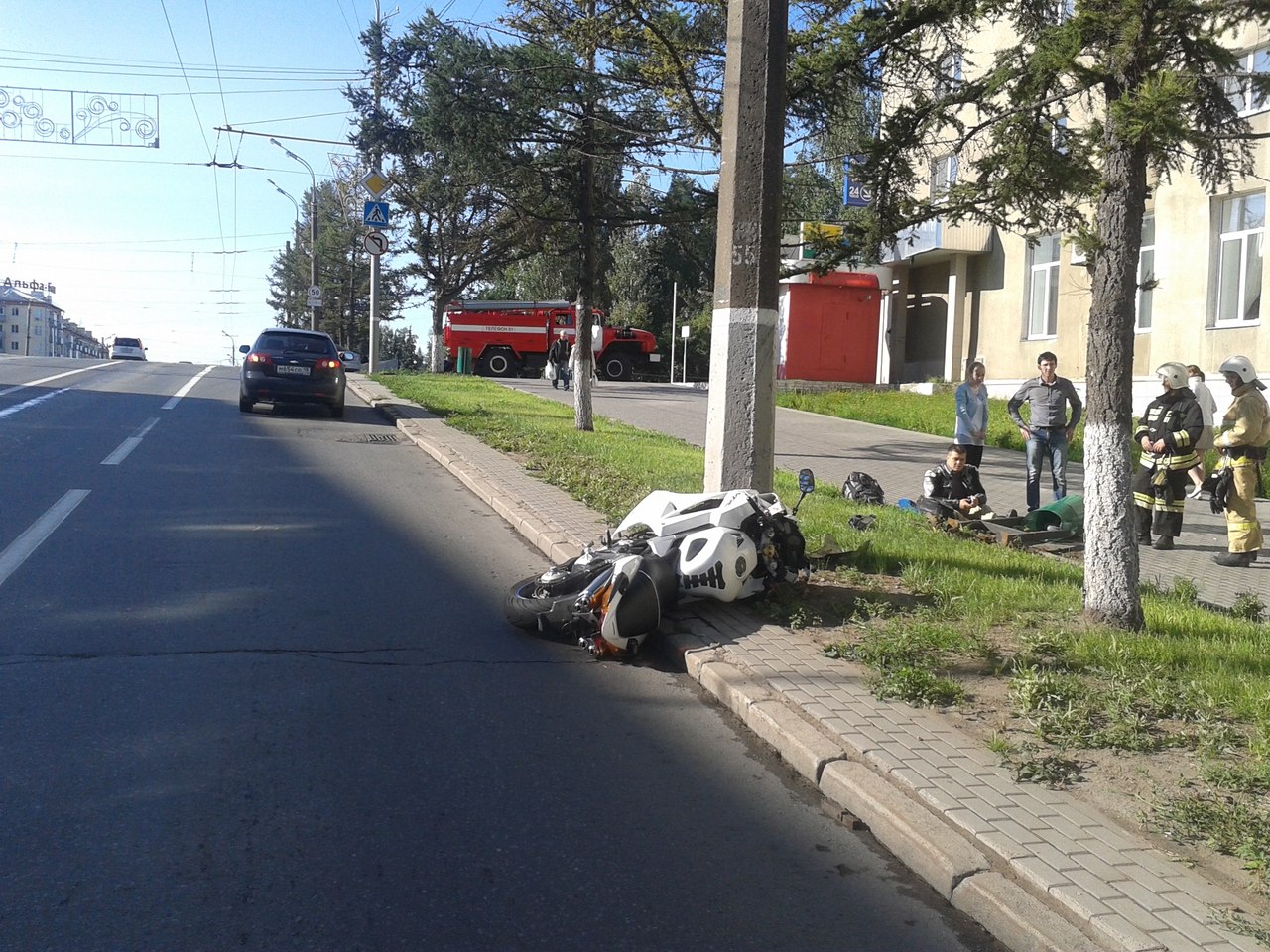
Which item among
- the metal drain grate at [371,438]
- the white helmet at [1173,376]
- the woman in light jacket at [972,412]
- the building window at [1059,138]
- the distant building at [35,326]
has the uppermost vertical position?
the distant building at [35,326]

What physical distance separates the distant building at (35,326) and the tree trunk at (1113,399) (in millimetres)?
143133

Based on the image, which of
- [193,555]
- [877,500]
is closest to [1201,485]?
[877,500]

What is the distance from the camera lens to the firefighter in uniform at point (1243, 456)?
9.84 meters

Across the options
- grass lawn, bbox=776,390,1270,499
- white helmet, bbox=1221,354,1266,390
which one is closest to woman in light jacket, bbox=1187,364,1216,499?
white helmet, bbox=1221,354,1266,390

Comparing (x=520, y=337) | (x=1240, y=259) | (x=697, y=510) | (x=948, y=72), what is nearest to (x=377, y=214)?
(x=520, y=337)

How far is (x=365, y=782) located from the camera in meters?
4.41

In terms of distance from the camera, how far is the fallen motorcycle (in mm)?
6270

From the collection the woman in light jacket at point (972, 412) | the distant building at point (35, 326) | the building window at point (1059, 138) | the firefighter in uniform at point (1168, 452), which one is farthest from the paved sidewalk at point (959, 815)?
the distant building at point (35, 326)

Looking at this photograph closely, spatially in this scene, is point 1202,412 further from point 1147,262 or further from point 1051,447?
point 1147,262

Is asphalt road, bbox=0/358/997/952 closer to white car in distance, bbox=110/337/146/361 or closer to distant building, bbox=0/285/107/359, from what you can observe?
white car in distance, bbox=110/337/146/361

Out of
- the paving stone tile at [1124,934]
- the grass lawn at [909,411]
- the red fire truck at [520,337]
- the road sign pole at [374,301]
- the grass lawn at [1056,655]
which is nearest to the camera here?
the paving stone tile at [1124,934]

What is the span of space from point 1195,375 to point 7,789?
1138 centimetres

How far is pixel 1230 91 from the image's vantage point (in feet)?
22.6

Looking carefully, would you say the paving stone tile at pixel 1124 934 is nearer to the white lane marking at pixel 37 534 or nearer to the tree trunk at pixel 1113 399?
the tree trunk at pixel 1113 399
